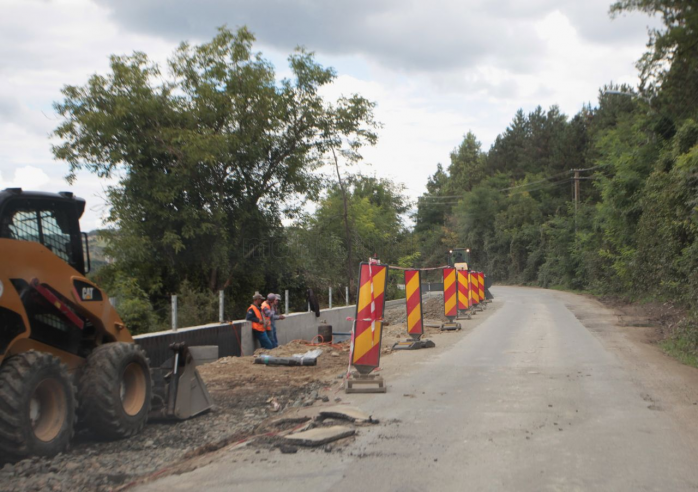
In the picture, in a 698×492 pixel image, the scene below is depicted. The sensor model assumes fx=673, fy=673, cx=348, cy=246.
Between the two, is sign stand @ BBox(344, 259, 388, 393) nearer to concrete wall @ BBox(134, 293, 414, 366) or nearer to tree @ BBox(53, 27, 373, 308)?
concrete wall @ BBox(134, 293, 414, 366)

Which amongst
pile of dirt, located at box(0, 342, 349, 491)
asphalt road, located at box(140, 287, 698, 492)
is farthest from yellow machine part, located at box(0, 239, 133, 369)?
asphalt road, located at box(140, 287, 698, 492)

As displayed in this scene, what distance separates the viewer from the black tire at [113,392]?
21.4 ft

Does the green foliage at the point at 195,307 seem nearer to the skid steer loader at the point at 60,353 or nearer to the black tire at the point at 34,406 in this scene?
the skid steer loader at the point at 60,353

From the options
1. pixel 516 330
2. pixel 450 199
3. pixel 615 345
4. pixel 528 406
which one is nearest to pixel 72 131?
pixel 516 330

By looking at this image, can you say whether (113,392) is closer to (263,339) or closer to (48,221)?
(48,221)

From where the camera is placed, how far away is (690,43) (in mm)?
11289

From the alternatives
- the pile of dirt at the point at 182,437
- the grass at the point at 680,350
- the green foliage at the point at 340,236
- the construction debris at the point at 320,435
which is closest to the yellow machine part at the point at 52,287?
the pile of dirt at the point at 182,437

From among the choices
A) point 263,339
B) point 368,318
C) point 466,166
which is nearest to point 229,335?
point 263,339

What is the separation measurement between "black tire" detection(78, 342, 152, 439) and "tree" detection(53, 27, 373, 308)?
57.1 feet

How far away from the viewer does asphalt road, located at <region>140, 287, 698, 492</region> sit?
206 inches

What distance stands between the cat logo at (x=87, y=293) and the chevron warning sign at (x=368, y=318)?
163 inches

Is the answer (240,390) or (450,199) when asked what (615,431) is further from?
(450,199)

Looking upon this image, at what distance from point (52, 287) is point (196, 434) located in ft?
6.94

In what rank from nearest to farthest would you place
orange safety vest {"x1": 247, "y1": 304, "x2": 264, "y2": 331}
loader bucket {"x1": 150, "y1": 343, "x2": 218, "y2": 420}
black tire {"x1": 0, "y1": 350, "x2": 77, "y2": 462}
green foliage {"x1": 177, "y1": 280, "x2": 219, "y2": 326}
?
black tire {"x1": 0, "y1": 350, "x2": 77, "y2": 462} < loader bucket {"x1": 150, "y1": 343, "x2": 218, "y2": 420} < orange safety vest {"x1": 247, "y1": 304, "x2": 264, "y2": 331} < green foliage {"x1": 177, "y1": 280, "x2": 219, "y2": 326}
